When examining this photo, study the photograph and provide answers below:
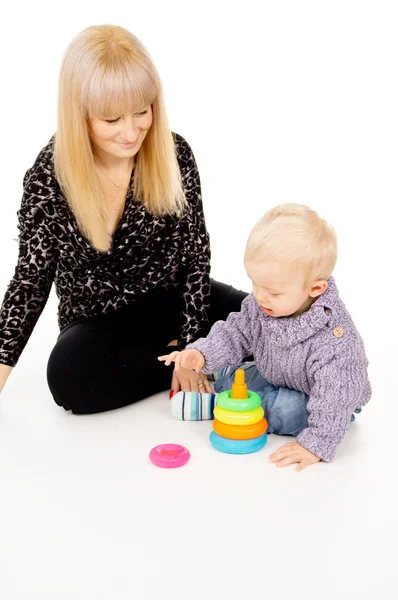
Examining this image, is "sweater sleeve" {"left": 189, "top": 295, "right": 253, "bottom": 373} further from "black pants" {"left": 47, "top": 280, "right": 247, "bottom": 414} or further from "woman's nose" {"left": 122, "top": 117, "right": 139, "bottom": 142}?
"woman's nose" {"left": 122, "top": 117, "right": 139, "bottom": 142}

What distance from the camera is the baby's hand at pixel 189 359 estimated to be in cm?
175

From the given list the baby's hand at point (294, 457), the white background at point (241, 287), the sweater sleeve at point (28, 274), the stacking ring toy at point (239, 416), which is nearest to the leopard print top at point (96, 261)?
the sweater sleeve at point (28, 274)

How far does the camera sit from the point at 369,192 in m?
3.27

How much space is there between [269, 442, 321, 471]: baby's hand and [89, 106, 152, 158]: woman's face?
2.25 ft

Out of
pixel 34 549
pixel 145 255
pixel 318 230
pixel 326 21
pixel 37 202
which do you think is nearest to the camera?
pixel 34 549

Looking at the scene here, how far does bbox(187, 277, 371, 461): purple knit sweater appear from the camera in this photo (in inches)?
63.0

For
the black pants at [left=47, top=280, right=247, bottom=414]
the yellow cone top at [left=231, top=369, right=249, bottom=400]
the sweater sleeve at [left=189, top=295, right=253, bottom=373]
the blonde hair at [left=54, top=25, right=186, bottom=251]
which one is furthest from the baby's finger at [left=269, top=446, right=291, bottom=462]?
the blonde hair at [left=54, top=25, right=186, bottom=251]

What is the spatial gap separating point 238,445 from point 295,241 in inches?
16.6

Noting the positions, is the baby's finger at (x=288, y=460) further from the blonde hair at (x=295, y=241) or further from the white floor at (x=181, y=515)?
the blonde hair at (x=295, y=241)

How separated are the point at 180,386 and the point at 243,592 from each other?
0.71 metres

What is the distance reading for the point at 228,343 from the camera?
1.79 meters

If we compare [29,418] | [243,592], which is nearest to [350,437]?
[243,592]

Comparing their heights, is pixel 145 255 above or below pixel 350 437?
above

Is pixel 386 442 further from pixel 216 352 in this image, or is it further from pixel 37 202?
pixel 37 202
